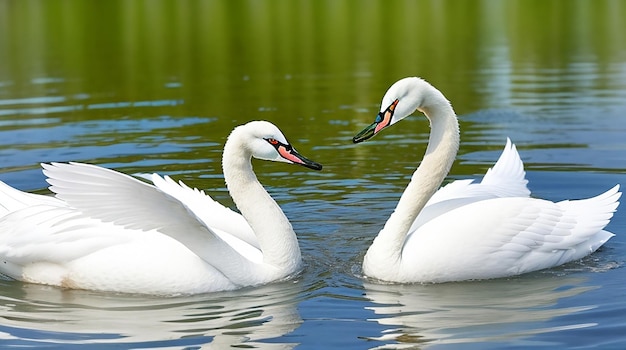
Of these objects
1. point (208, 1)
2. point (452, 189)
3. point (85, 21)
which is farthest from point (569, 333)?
point (208, 1)

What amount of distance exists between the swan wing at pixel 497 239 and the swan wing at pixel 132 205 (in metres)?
1.45

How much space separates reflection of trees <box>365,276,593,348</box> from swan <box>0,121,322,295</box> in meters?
0.94

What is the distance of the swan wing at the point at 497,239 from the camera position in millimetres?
8828

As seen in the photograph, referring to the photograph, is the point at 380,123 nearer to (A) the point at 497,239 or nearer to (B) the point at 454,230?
(B) the point at 454,230

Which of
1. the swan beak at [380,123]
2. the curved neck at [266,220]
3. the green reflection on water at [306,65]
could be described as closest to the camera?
the swan beak at [380,123]

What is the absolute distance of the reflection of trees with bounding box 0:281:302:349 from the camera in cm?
770

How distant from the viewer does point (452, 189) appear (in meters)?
10.3

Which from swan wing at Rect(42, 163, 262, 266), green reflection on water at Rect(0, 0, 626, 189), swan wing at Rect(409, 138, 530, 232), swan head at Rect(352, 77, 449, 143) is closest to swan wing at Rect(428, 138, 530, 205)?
swan wing at Rect(409, 138, 530, 232)

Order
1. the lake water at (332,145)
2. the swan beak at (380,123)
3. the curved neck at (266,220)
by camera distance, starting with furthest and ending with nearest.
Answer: the curved neck at (266,220)
the swan beak at (380,123)
the lake water at (332,145)

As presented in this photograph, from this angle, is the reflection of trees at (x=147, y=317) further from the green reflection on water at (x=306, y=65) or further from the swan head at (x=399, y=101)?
the green reflection on water at (x=306, y=65)

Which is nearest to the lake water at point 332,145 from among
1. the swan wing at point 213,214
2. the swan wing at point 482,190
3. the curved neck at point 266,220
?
the curved neck at point 266,220

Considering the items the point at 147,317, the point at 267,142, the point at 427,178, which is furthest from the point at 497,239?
the point at 147,317

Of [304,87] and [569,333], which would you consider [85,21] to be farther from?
[569,333]

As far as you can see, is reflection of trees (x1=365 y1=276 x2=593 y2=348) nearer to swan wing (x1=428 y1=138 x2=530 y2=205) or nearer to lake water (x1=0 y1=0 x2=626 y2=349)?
lake water (x1=0 y1=0 x2=626 y2=349)
